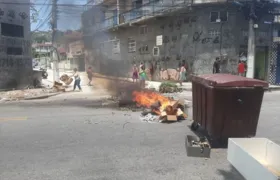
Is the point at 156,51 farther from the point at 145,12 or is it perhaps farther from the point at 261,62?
the point at 261,62

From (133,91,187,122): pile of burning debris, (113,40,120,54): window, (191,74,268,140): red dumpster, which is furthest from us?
(113,40,120,54): window

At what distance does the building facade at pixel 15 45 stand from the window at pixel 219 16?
12.0 metres

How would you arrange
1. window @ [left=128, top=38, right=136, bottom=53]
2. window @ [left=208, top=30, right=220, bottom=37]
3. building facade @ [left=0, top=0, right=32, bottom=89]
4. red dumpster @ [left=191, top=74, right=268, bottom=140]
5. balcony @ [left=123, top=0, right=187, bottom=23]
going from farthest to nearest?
window @ [left=128, top=38, right=136, bottom=53] < balcony @ [left=123, top=0, right=187, bottom=23] < window @ [left=208, top=30, right=220, bottom=37] < building facade @ [left=0, top=0, right=32, bottom=89] < red dumpster @ [left=191, top=74, right=268, bottom=140]

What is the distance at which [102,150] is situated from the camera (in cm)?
567

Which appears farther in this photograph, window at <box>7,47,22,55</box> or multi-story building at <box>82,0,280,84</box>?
multi-story building at <box>82,0,280,84</box>

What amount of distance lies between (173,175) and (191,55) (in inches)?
665

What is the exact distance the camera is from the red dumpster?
5457 millimetres

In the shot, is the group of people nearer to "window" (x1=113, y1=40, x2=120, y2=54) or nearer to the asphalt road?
the asphalt road

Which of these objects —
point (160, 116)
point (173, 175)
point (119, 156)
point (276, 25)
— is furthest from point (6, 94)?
point (276, 25)

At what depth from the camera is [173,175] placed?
14.6 feet

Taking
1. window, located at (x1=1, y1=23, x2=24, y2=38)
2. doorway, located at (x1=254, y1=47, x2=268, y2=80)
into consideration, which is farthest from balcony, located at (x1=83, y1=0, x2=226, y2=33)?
window, located at (x1=1, y1=23, x2=24, y2=38)

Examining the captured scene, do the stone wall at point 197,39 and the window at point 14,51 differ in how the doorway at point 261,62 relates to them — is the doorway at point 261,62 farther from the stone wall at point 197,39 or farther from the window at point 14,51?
the window at point 14,51

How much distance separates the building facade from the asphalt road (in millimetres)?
9376

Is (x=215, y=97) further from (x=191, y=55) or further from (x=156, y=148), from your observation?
(x=191, y=55)
